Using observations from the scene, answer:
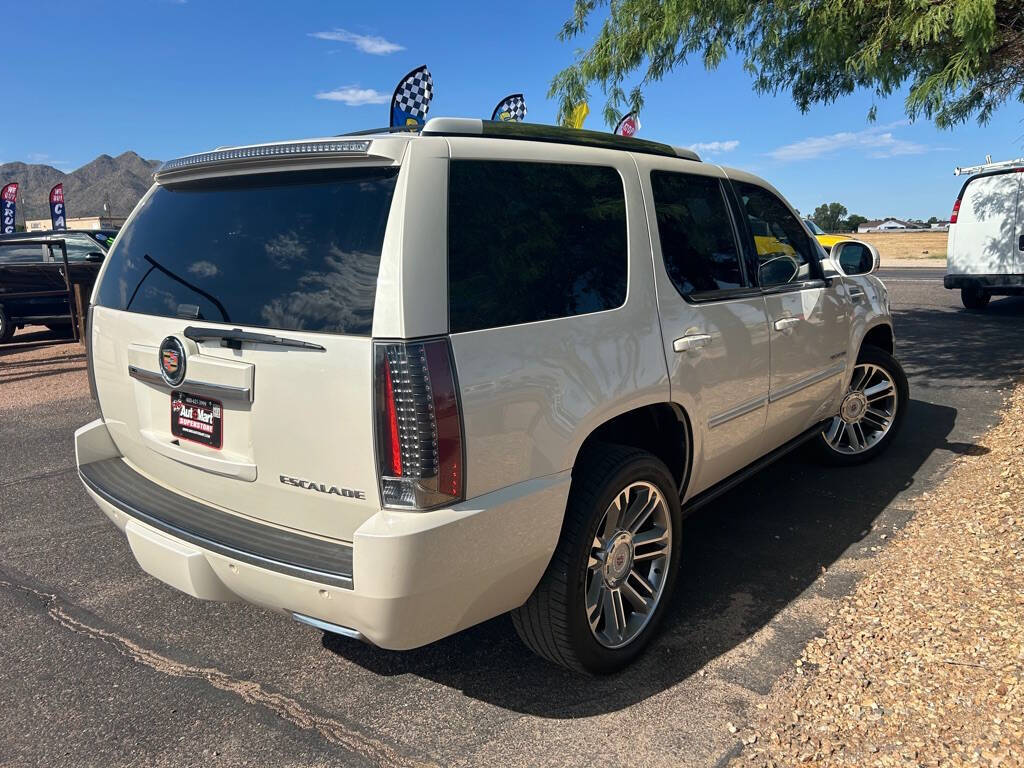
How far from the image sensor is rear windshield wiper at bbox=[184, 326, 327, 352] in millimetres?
2270

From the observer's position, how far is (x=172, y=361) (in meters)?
2.58

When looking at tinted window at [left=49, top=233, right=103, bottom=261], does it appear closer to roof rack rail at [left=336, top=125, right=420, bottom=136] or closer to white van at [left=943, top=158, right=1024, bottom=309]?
roof rack rail at [left=336, top=125, right=420, bottom=136]

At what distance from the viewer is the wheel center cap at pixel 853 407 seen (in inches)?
201

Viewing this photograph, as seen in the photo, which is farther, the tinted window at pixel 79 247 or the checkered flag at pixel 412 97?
the tinted window at pixel 79 247

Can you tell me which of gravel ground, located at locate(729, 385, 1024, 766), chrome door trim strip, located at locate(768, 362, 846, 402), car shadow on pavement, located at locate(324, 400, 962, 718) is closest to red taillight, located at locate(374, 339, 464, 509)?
car shadow on pavement, located at locate(324, 400, 962, 718)

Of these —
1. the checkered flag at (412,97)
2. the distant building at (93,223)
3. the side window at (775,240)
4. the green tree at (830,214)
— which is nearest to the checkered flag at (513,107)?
the checkered flag at (412,97)

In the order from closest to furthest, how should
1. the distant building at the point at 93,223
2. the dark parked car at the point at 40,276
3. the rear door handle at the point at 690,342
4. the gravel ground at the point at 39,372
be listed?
the rear door handle at the point at 690,342, the gravel ground at the point at 39,372, the dark parked car at the point at 40,276, the distant building at the point at 93,223

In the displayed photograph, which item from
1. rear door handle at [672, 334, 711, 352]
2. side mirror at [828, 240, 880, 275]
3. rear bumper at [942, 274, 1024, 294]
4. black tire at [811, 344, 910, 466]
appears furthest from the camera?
rear bumper at [942, 274, 1024, 294]

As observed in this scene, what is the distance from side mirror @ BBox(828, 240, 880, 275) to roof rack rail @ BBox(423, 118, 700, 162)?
4.77 ft

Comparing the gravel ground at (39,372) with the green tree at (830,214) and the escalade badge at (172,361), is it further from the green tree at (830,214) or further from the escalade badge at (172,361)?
the green tree at (830,214)

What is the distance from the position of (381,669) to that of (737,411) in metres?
1.94

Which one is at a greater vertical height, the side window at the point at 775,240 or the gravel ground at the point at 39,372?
the side window at the point at 775,240

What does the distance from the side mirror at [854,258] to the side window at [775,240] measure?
0.32m

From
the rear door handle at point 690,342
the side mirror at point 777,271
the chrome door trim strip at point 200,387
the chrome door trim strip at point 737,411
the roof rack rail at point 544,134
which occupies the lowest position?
the chrome door trim strip at point 737,411
